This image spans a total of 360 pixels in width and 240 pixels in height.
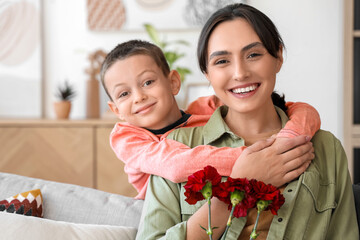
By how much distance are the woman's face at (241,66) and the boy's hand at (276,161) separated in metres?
0.15

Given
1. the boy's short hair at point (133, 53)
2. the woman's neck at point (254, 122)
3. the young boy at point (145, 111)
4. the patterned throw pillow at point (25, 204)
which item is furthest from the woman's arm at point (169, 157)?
the patterned throw pillow at point (25, 204)

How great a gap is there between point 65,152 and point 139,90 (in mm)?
2157

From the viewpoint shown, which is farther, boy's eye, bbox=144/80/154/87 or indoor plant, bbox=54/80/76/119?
indoor plant, bbox=54/80/76/119

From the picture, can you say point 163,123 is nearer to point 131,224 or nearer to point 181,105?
point 131,224

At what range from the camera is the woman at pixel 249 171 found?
1.27 metres

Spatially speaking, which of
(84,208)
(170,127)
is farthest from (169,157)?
(84,208)

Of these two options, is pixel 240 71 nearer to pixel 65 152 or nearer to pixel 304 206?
pixel 304 206

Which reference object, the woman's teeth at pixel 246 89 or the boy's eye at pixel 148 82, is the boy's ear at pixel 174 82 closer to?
the boy's eye at pixel 148 82

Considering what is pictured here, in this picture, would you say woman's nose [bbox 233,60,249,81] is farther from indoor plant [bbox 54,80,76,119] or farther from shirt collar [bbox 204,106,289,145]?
indoor plant [bbox 54,80,76,119]

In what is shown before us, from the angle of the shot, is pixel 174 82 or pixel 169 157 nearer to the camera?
pixel 169 157

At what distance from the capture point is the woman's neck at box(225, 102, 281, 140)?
1.47 m

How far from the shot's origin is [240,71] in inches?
52.2

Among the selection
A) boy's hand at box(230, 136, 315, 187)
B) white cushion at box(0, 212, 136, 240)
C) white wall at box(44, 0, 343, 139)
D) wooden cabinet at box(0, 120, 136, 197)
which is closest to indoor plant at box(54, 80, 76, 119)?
wooden cabinet at box(0, 120, 136, 197)

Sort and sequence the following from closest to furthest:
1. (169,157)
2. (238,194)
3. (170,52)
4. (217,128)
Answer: (238,194)
(169,157)
(217,128)
(170,52)
